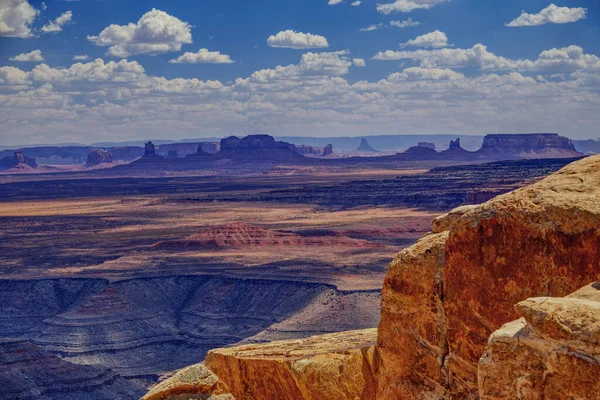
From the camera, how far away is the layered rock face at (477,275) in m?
8.41

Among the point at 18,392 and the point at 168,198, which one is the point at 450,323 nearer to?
the point at 18,392

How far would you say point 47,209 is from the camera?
149000mm

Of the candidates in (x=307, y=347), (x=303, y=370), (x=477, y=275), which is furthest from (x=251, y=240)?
(x=477, y=275)

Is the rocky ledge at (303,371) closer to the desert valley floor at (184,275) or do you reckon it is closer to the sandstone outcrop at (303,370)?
the sandstone outcrop at (303,370)

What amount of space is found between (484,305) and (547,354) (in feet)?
8.22

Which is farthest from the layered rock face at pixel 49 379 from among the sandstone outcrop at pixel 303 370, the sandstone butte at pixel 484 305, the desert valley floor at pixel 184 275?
the sandstone butte at pixel 484 305

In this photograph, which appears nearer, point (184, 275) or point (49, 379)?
point (49, 379)

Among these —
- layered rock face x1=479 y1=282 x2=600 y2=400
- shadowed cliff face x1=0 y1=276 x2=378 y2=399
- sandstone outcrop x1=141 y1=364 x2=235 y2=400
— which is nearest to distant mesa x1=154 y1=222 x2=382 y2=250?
shadowed cliff face x1=0 y1=276 x2=378 y2=399

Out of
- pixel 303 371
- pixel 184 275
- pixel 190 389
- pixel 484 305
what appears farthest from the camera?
pixel 184 275

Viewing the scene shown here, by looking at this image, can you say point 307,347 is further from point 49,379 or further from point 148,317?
point 148,317

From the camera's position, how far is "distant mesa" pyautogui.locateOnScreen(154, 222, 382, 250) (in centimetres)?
8832

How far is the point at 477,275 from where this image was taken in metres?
9.06

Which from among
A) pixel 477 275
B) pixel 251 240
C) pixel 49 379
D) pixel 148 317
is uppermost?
pixel 477 275

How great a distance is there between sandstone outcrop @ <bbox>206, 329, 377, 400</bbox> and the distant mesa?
73.3 m
